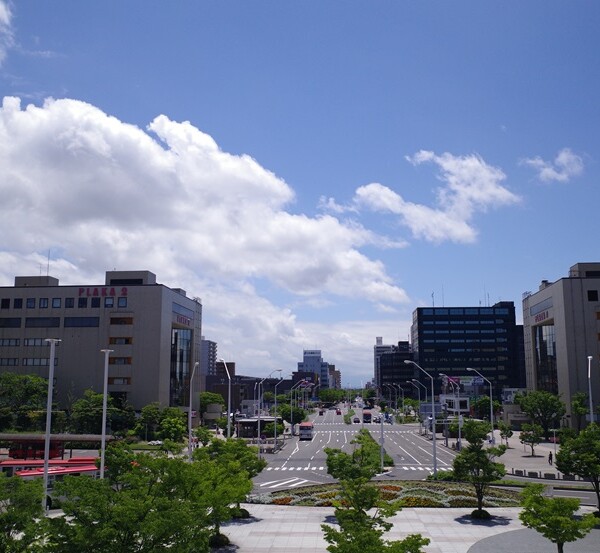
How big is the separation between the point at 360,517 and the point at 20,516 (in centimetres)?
1234

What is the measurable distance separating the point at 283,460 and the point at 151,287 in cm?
4830

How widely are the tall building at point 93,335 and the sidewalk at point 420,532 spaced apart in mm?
74591

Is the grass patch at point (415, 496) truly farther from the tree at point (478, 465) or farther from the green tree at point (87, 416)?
the green tree at point (87, 416)

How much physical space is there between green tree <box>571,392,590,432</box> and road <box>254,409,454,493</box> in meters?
20.3

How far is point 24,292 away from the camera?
11788 cm

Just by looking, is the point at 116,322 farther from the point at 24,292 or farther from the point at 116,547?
the point at 116,547

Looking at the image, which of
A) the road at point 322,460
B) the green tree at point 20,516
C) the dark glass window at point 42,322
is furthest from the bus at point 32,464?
the dark glass window at point 42,322

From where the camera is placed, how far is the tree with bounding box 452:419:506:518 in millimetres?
39875

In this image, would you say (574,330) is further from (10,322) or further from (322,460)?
(10,322)

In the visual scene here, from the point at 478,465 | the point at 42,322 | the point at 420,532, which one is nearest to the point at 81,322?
the point at 42,322

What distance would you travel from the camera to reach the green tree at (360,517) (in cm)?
1933

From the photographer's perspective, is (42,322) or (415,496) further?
(42,322)

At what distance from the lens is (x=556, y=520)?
2675 cm

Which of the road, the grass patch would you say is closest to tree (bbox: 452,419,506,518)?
the grass patch
